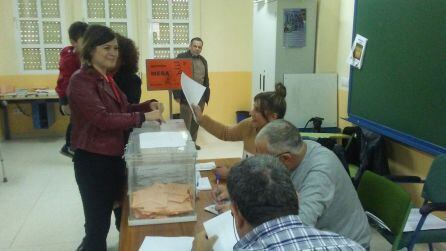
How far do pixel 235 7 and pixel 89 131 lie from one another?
4887 millimetres

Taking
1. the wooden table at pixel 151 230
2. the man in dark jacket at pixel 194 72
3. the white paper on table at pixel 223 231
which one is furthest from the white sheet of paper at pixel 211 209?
the man in dark jacket at pixel 194 72

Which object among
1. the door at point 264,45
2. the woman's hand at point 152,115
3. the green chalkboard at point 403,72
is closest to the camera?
the woman's hand at point 152,115

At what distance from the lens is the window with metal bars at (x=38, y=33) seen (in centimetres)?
570

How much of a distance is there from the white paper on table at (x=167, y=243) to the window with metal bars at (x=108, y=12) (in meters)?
4.95

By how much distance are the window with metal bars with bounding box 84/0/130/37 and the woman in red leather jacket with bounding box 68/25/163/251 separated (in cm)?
429

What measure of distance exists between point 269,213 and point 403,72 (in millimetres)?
2366

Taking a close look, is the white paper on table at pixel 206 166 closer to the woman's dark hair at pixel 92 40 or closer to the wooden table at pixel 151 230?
the wooden table at pixel 151 230

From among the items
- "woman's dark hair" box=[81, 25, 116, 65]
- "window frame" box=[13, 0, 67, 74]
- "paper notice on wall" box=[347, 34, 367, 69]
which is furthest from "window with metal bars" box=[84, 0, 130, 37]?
"woman's dark hair" box=[81, 25, 116, 65]

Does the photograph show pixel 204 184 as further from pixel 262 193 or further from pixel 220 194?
pixel 262 193

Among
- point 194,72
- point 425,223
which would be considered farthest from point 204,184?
point 194,72

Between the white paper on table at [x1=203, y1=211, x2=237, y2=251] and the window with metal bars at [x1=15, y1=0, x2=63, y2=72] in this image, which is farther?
the window with metal bars at [x1=15, y1=0, x2=63, y2=72]

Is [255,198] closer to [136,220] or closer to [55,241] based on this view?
[136,220]

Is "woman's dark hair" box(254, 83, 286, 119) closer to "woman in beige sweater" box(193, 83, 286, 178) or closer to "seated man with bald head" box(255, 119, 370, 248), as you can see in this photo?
"woman in beige sweater" box(193, 83, 286, 178)

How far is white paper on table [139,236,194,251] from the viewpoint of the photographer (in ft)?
4.50
